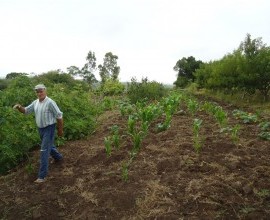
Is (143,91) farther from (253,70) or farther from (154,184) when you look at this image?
(154,184)

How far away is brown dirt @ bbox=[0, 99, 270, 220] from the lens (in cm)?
489

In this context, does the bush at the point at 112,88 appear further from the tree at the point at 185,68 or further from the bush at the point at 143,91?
the tree at the point at 185,68

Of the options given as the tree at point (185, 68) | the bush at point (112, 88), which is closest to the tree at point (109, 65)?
the tree at point (185, 68)

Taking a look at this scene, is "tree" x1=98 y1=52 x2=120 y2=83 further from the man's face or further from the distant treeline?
the man's face

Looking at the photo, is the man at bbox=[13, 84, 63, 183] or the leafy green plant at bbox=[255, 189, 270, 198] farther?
the man at bbox=[13, 84, 63, 183]

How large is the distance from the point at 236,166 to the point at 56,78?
61.6 feet

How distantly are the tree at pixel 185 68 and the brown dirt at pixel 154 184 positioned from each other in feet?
91.4

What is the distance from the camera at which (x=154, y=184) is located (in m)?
5.60

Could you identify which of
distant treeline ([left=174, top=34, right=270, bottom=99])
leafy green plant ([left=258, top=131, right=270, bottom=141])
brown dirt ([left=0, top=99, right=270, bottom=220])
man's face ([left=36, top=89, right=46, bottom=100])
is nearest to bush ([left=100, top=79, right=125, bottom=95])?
distant treeline ([left=174, top=34, right=270, bottom=99])

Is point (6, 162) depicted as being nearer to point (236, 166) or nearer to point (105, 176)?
point (105, 176)

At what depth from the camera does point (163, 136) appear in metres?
8.14

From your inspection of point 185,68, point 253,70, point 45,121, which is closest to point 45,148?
point 45,121

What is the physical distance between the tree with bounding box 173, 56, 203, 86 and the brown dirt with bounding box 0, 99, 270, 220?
91.4ft


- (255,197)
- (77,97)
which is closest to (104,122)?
(77,97)
